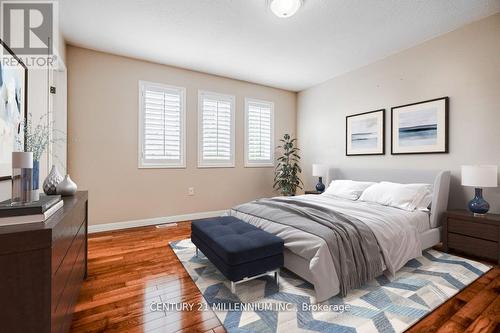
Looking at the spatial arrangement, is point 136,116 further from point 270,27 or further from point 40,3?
point 270,27

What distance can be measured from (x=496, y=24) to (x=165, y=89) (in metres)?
4.44

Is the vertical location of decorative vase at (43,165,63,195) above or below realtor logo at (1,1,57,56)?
below

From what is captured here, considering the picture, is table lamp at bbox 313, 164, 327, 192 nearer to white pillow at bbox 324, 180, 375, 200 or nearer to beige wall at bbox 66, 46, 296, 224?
white pillow at bbox 324, 180, 375, 200

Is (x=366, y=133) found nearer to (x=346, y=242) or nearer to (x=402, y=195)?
(x=402, y=195)

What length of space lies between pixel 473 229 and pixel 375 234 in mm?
1316

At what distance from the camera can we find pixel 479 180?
2.43 m

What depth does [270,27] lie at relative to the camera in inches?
112

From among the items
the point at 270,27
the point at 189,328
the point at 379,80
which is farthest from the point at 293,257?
the point at 379,80

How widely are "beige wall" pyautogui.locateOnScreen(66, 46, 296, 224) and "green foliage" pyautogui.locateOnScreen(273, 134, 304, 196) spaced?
1.22 metres

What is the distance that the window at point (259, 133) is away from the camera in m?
4.78

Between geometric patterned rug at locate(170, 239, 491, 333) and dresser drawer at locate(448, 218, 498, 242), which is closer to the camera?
geometric patterned rug at locate(170, 239, 491, 333)

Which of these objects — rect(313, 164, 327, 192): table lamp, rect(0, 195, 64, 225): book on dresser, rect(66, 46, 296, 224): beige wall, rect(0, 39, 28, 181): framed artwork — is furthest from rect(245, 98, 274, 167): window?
rect(0, 195, 64, 225): book on dresser

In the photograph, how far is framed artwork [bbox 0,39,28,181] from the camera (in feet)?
4.77

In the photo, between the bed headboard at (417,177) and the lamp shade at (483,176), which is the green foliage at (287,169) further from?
the lamp shade at (483,176)
